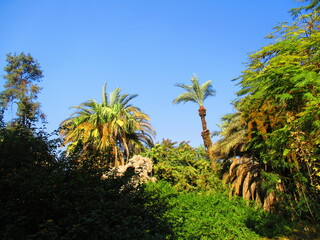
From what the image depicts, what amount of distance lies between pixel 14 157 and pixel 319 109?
7043 millimetres

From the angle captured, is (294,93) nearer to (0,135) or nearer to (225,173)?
(0,135)

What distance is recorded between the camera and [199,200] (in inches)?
495

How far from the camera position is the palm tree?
15.6 metres

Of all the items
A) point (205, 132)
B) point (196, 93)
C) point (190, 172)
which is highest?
point (196, 93)

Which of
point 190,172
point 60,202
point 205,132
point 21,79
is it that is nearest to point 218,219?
point 190,172

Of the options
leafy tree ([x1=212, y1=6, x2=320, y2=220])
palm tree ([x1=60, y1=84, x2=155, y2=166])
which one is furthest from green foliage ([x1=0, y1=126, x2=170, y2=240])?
palm tree ([x1=60, y1=84, x2=155, y2=166])

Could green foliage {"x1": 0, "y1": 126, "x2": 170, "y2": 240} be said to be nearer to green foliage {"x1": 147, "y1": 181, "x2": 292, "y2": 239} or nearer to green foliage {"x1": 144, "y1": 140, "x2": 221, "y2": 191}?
green foliage {"x1": 147, "y1": 181, "x2": 292, "y2": 239}

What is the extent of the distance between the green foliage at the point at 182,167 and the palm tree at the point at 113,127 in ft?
5.10

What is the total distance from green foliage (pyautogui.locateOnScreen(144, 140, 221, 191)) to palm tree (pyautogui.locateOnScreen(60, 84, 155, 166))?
1.56m

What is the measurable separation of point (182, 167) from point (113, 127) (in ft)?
15.3

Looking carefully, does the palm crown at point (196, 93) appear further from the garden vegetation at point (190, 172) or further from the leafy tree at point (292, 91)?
the leafy tree at point (292, 91)

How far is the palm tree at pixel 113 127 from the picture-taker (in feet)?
51.1

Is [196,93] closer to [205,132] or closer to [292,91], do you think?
[205,132]

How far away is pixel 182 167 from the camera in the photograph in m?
16.2
